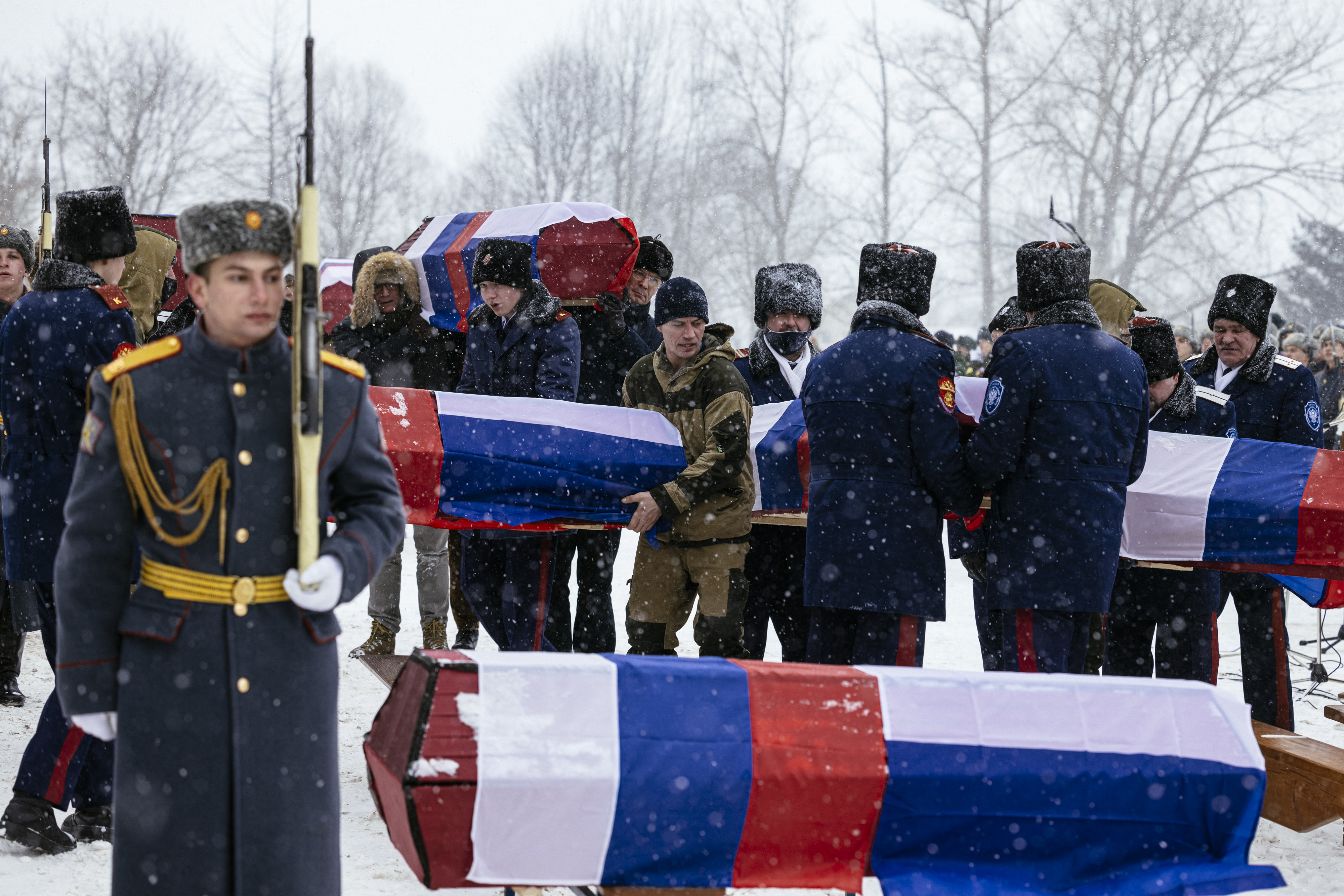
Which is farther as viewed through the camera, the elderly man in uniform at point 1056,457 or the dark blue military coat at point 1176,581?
the dark blue military coat at point 1176,581

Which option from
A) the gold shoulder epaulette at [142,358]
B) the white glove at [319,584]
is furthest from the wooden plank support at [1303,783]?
the gold shoulder epaulette at [142,358]

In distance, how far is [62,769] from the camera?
376cm

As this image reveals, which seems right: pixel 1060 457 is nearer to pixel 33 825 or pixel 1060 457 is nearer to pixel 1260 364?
pixel 1260 364

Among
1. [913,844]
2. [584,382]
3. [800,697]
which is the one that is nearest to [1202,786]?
[913,844]

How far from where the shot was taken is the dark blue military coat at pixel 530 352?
502 centimetres

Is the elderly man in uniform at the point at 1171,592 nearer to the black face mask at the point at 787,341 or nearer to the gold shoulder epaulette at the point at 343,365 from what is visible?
the black face mask at the point at 787,341

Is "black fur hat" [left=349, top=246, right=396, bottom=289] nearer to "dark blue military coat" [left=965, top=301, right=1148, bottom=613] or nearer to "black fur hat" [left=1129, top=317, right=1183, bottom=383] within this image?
"dark blue military coat" [left=965, top=301, right=1148, bottom=613]

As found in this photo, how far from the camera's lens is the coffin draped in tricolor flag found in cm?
268

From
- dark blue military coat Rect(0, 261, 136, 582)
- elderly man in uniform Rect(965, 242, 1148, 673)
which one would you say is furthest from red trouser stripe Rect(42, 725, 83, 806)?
elderly man in uniform Rect(965, 242, 1148, 673)

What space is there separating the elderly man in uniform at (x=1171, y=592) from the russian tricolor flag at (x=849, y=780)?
1998 millimetres

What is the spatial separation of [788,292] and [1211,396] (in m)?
1.75

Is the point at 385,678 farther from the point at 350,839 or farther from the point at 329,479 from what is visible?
the point at 329,479

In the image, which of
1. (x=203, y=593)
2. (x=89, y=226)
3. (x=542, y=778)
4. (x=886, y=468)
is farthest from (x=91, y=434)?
(x=886, y=468)

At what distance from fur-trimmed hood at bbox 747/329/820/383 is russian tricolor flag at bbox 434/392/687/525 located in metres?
0.82
